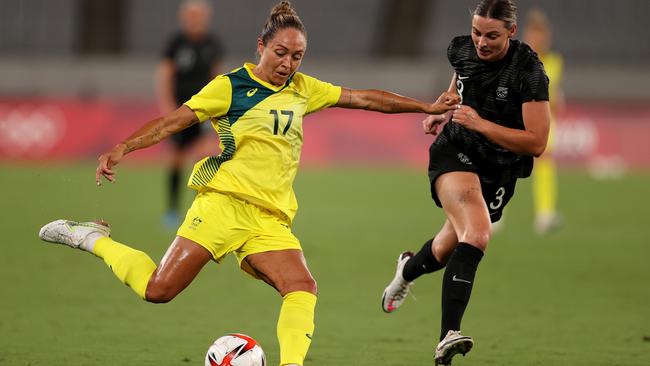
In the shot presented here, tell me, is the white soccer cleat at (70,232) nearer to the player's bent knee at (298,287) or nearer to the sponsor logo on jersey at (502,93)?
the player's bent knee at (298,287)

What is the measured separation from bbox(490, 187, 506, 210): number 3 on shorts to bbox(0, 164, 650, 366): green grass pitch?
2.70 feet

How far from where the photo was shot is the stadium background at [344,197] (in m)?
6.91

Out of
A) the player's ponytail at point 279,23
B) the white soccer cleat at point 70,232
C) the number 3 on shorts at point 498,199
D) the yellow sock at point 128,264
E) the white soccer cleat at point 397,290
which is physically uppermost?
the player's ponytail at point 279,23

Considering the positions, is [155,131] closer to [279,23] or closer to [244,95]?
[244,95]

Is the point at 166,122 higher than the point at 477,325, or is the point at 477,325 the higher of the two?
the point at 166,122

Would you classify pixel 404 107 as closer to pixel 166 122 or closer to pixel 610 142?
pixel 166 122

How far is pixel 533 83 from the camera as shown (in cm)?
596

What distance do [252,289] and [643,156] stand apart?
40.8ft

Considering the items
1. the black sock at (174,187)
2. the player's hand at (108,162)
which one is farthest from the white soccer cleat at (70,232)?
the black sock at (174,187)

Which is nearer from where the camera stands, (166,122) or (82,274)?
(166,122)

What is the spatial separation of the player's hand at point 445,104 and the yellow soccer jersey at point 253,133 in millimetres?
703

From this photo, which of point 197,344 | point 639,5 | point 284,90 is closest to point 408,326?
point 197,344

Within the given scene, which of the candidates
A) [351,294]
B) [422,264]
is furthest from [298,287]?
[351,294]

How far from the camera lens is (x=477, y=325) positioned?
289 inches
